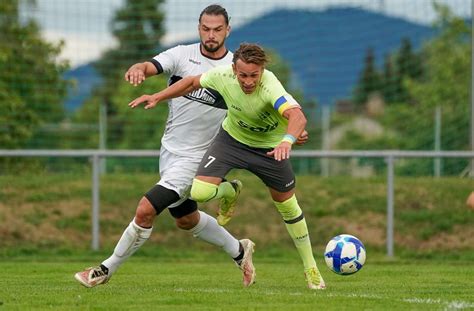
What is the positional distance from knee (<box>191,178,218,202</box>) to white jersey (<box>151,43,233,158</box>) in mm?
718

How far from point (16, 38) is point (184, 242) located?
6334 millimetres

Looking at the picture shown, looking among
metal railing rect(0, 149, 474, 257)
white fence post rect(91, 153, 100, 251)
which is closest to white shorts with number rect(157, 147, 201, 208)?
metal railing rect(0, 149, 474, 257)

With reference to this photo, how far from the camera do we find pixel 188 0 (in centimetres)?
2194

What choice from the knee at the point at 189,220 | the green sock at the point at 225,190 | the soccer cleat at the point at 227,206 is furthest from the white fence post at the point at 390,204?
the green sock at the point at 225,190

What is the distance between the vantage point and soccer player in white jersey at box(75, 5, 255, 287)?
10.1 meters

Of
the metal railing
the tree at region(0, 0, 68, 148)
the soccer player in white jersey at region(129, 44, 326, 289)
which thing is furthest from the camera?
the tree at region(0, 0, 68, 148)

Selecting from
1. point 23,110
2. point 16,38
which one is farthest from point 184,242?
point 16,38

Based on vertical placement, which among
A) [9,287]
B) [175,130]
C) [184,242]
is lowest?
[184,242]

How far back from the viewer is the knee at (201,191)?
31.5ft

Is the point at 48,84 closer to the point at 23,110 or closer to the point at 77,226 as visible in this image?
the point at 23,110

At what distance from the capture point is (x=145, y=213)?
31.8 feet

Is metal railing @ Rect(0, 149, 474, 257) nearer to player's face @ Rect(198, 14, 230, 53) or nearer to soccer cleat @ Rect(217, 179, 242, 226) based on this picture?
soccer cleat @ Rect(217, 179, 242, 226)

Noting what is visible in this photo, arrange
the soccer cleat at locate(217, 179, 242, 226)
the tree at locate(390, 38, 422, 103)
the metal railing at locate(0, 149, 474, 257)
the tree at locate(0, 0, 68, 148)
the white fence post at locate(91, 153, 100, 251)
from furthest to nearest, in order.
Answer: the tree at locate(390, 38, 422, 103), the tree at locate(0, 0, 68, 148), the white fence post at locate(91, 153, 100, 251), the metal railing at locate(0, 149, 474, 257), the soccer cleat at locate(217, 179, 242, 226)

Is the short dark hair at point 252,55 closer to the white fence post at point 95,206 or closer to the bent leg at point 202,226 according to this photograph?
the bent leg at point 202,226
